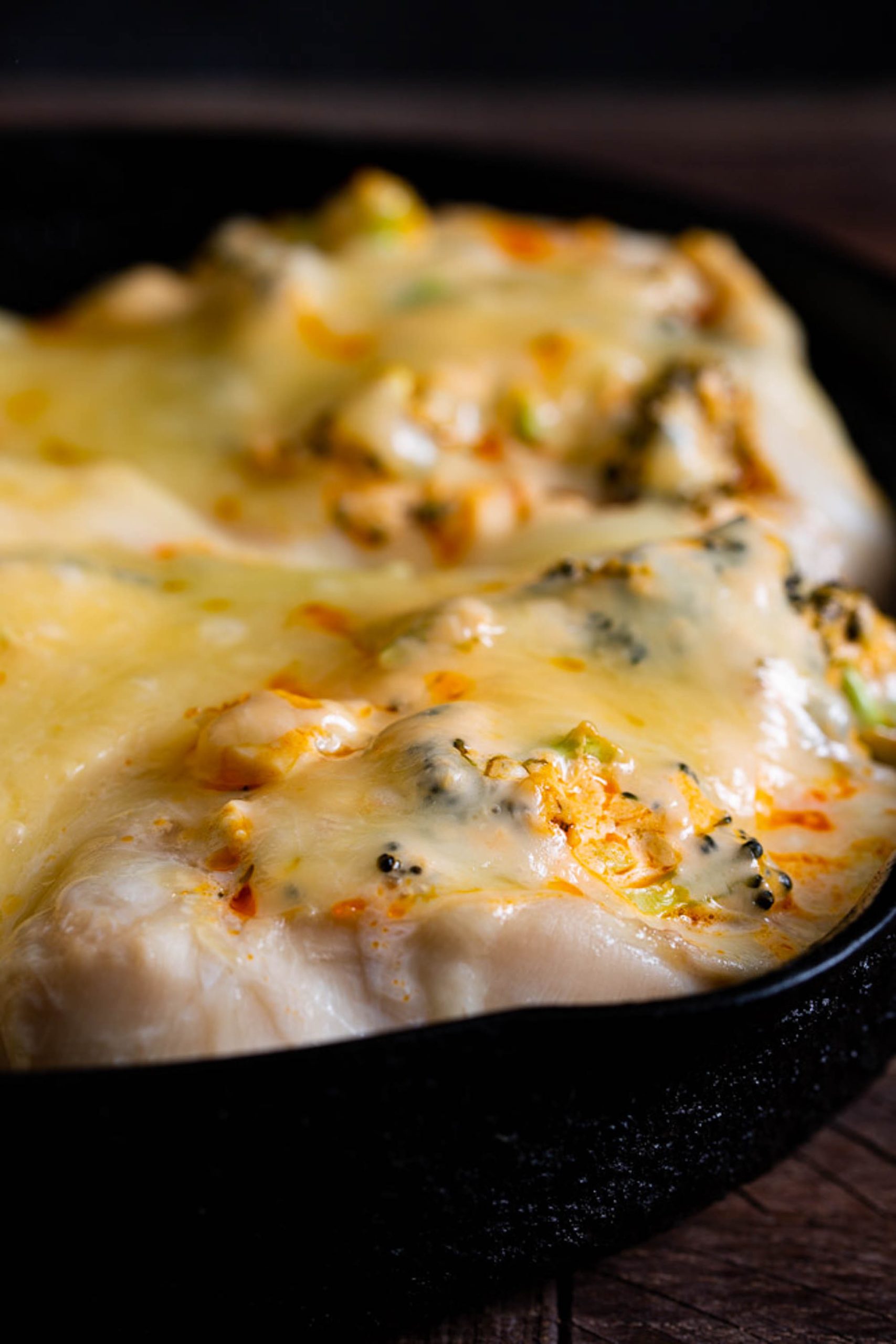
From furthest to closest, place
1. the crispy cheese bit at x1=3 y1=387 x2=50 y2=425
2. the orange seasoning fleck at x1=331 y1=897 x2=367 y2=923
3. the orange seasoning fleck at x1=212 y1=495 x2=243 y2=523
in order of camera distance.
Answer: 1. the crispy cheese bit at x1=3 y1=387 x2=50 y2=425
2. the orange seasoning fleck at x1=212 y1=495 x2=243 y2=523
3. the orange seasoning fleck at x1=331 y1=897 x2=367 y2=923

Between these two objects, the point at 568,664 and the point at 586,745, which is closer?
the point at 586,745

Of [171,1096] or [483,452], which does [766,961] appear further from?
[483,452]

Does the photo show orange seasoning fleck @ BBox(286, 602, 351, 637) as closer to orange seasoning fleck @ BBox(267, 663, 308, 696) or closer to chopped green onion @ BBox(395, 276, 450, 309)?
orange seasoning fleck @ BBox(267, 663, 308, 696)

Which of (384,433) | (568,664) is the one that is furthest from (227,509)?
(568,664)

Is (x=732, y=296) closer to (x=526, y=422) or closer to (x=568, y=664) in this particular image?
(x=526, y=422)

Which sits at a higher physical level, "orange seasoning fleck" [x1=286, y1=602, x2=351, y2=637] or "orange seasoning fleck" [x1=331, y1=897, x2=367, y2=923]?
"orange seasoning fleck" [x1=331, y1=897, x2=367, y2=923]

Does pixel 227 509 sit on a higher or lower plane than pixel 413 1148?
lower

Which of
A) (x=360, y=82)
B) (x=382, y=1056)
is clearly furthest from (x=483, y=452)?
(x=360, y=82)

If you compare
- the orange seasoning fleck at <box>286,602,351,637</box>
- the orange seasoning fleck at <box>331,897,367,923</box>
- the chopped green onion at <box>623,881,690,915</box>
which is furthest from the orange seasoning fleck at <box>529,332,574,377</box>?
the orange seasoning fleck at <box>331,897,367,923</box>
